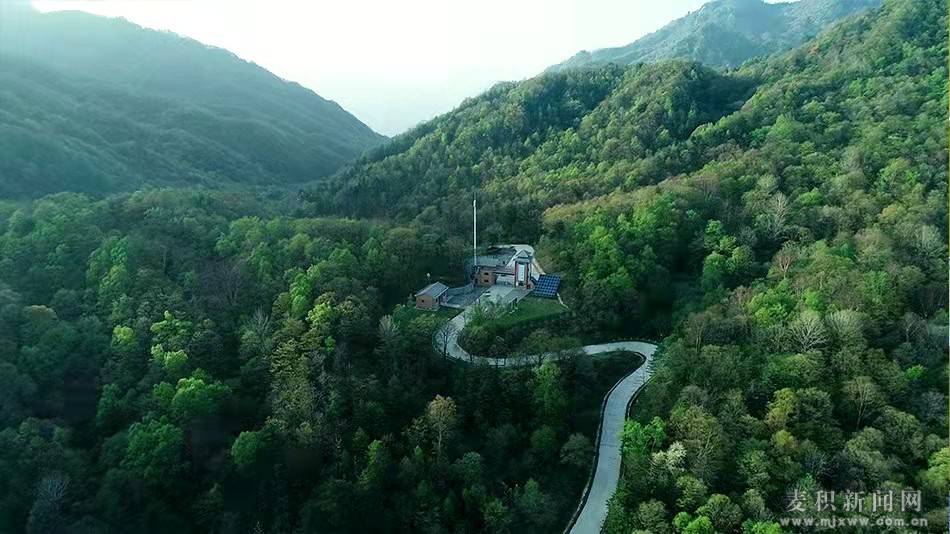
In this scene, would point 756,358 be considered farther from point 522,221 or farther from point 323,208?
point 323,208

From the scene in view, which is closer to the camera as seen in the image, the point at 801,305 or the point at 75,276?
the point at 801,305

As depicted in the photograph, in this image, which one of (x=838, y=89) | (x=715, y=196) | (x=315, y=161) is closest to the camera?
(x=715, y=196)

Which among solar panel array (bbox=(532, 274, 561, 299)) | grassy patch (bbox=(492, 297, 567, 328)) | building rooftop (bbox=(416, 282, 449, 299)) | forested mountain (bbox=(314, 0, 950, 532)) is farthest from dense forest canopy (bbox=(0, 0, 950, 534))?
building rooftop (bbox=(416, 282, 449, 299))

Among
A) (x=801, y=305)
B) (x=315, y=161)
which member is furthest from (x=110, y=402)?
(x=315, y=161)

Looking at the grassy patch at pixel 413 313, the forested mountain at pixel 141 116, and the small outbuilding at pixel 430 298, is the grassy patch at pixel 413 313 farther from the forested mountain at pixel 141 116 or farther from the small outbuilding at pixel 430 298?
the forested mountain at pixel 141 116

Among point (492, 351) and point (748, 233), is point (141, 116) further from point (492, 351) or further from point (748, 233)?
point (748, 233)

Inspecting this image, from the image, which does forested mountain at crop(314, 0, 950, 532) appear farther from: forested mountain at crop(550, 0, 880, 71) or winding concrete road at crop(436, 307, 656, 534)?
forested mountain at crop(550, 0, 880, 71)

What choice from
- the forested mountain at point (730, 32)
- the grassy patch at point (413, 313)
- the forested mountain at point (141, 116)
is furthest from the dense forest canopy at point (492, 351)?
the forested mountain at point (730, 32)
